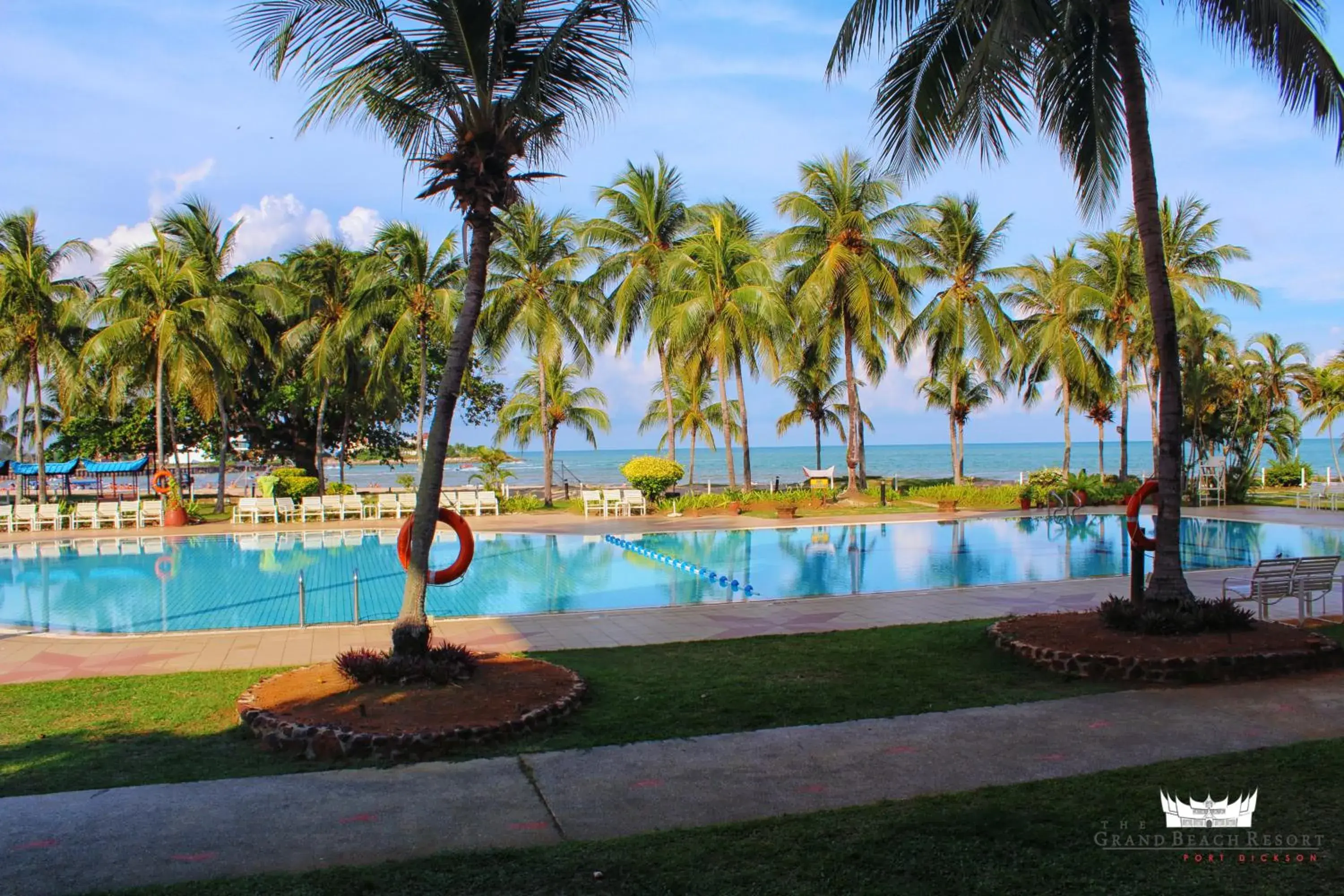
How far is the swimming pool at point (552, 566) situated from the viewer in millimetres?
14289

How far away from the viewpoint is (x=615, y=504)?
28109 mm

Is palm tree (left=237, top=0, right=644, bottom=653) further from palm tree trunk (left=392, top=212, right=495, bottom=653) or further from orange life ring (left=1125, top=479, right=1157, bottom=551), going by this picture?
orange life ring (left=1125, top=479, right=1157, bottom=551)

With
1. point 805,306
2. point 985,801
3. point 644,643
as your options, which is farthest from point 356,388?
point 985,801

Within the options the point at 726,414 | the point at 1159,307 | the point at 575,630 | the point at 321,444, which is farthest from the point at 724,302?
the point at 1159,307

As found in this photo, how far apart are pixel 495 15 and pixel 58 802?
20.5ft

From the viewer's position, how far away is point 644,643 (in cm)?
1024

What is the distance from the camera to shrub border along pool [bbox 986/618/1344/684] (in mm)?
7750

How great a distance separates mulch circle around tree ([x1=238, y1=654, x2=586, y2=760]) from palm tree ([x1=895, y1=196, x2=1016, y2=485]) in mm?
26375

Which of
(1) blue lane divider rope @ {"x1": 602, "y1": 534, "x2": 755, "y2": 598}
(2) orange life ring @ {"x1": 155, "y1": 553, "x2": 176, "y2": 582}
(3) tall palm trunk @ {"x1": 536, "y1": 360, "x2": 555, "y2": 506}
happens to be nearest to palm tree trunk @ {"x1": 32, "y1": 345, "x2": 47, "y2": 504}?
(2) orange life ring @ {"x1": 155, "y1": 553, "x2": 176, "y2": 582}

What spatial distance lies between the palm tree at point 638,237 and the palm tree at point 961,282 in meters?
8.11

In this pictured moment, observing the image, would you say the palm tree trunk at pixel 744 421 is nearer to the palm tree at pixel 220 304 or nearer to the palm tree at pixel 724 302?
the palm tree at pixel 724 302

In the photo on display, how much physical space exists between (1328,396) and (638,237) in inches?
1028

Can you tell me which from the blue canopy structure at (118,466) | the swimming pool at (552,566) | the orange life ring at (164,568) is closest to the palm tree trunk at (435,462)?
the swimming pool at (552,566)

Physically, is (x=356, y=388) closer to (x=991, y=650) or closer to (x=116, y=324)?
(x=116, y=324)
